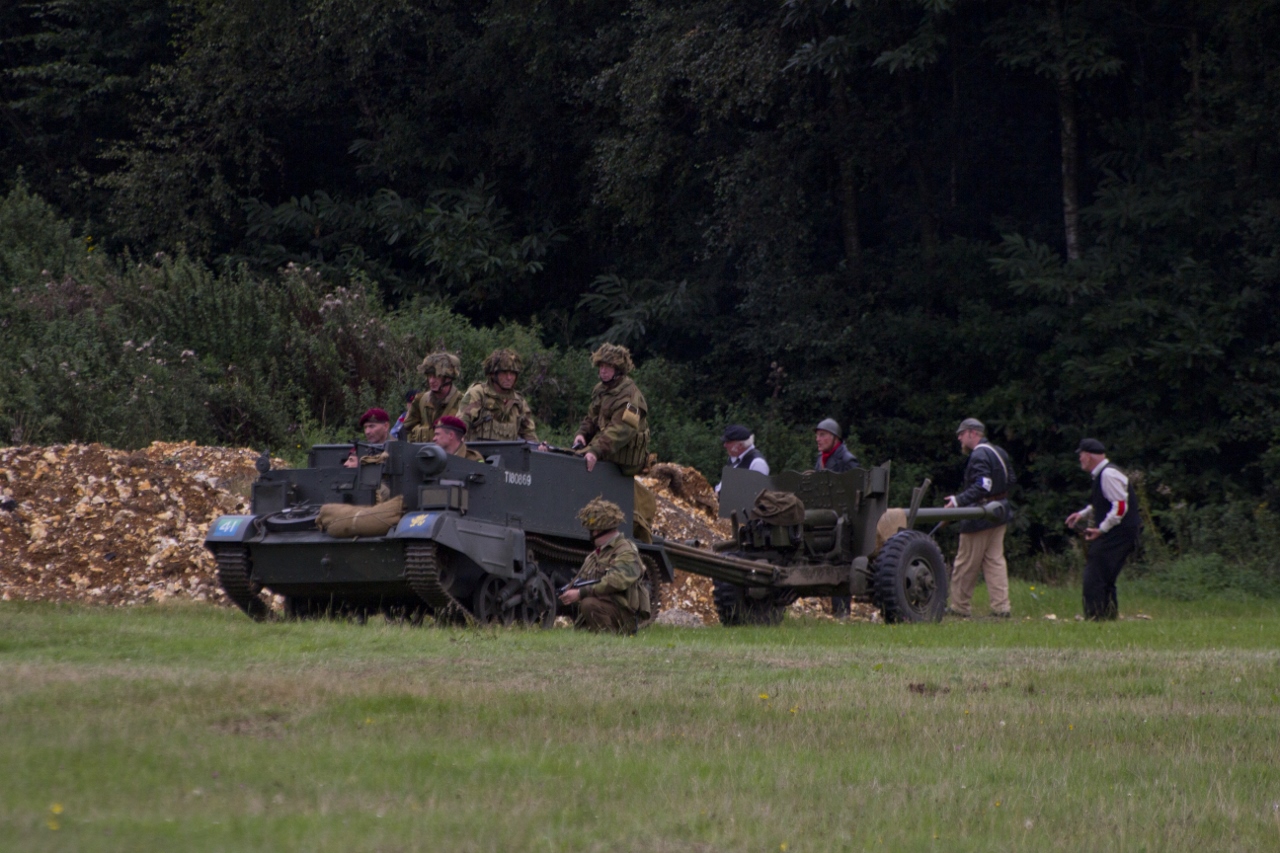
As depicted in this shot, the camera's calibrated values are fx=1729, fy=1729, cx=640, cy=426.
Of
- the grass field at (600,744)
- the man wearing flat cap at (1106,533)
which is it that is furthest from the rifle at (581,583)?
the man wearing flat cap at (1106,533)

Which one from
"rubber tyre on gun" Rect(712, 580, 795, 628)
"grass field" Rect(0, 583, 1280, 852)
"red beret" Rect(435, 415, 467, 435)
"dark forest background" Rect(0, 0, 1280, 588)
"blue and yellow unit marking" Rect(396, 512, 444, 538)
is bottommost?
"rubber tyre on gun" Rect(712, 580, 795, 628)

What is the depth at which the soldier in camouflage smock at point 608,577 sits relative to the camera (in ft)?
41.6

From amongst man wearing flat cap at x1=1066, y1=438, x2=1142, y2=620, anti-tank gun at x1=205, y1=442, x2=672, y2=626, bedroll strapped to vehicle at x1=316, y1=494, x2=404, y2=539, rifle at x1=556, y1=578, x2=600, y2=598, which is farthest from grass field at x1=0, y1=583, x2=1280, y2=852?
man wearing flat cap at x1=1066, y1=438, x2=1142, y2=620

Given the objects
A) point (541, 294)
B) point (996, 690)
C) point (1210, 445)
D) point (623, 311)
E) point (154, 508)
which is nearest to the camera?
point (996, 690)

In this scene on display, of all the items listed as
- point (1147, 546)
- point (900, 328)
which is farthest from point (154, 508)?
point (900, 328)

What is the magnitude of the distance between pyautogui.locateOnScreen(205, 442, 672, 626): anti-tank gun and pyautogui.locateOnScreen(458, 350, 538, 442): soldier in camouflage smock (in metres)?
0.97

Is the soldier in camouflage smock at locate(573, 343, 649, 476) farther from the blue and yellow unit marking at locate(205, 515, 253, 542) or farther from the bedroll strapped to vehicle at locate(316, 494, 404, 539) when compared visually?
the blue and yellow unit marking at locate(205, 515, 253, 542)

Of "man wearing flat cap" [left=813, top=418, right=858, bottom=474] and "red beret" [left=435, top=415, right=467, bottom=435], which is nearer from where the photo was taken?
"red beret" [left=435, top=415, right=467, bottom=435]

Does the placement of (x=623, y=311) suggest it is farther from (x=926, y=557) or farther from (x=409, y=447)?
(x=409, y=447)

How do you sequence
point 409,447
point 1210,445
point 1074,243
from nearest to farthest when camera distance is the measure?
point 409,447 → point 1210,445 → point 1074,243

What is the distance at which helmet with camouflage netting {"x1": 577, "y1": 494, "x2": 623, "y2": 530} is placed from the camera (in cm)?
1272

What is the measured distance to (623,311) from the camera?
30.7 meters

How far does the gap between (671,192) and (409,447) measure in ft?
61.9

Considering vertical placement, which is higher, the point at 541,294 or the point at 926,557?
the point at 541,294
